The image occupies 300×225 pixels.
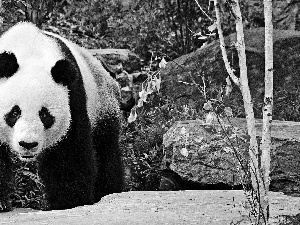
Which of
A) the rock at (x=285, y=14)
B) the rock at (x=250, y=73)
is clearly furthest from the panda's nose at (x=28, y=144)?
the rock at (x=285, y=14)

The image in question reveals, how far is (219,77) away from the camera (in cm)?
927

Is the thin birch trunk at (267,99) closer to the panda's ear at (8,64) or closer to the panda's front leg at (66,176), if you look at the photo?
the panda's front leg at (66,176)

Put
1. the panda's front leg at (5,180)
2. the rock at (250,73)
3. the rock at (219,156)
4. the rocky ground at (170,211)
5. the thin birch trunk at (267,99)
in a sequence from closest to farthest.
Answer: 1. the thin birch trunk at (267,99)
2. the rocky ground at (170,211)
3. the panda's front leg at (5,180)
4. the rock at (219,156)
5. the rock at (250,73)

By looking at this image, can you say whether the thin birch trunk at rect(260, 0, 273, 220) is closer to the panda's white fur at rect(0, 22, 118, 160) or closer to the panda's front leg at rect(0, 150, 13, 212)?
the panda's white fur at rect(0, 22, 118, 160)

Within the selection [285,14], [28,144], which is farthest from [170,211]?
[285,14]

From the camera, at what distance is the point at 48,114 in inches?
197

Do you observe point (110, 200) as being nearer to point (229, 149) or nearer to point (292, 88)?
point (229, 149)

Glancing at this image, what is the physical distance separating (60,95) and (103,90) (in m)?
0.98

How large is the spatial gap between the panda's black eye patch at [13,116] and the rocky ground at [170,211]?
0.86 meters

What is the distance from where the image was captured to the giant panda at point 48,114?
491 centimetres

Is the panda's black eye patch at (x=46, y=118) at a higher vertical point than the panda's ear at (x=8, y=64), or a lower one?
lower

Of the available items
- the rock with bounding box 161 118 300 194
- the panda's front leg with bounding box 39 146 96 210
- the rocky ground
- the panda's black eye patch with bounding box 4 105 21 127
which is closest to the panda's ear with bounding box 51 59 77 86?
the panda's black eye patch with bounding box 4 105 21 127

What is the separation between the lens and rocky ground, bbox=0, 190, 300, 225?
3.86 meters

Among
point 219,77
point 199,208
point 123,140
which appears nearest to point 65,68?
point 199,208
